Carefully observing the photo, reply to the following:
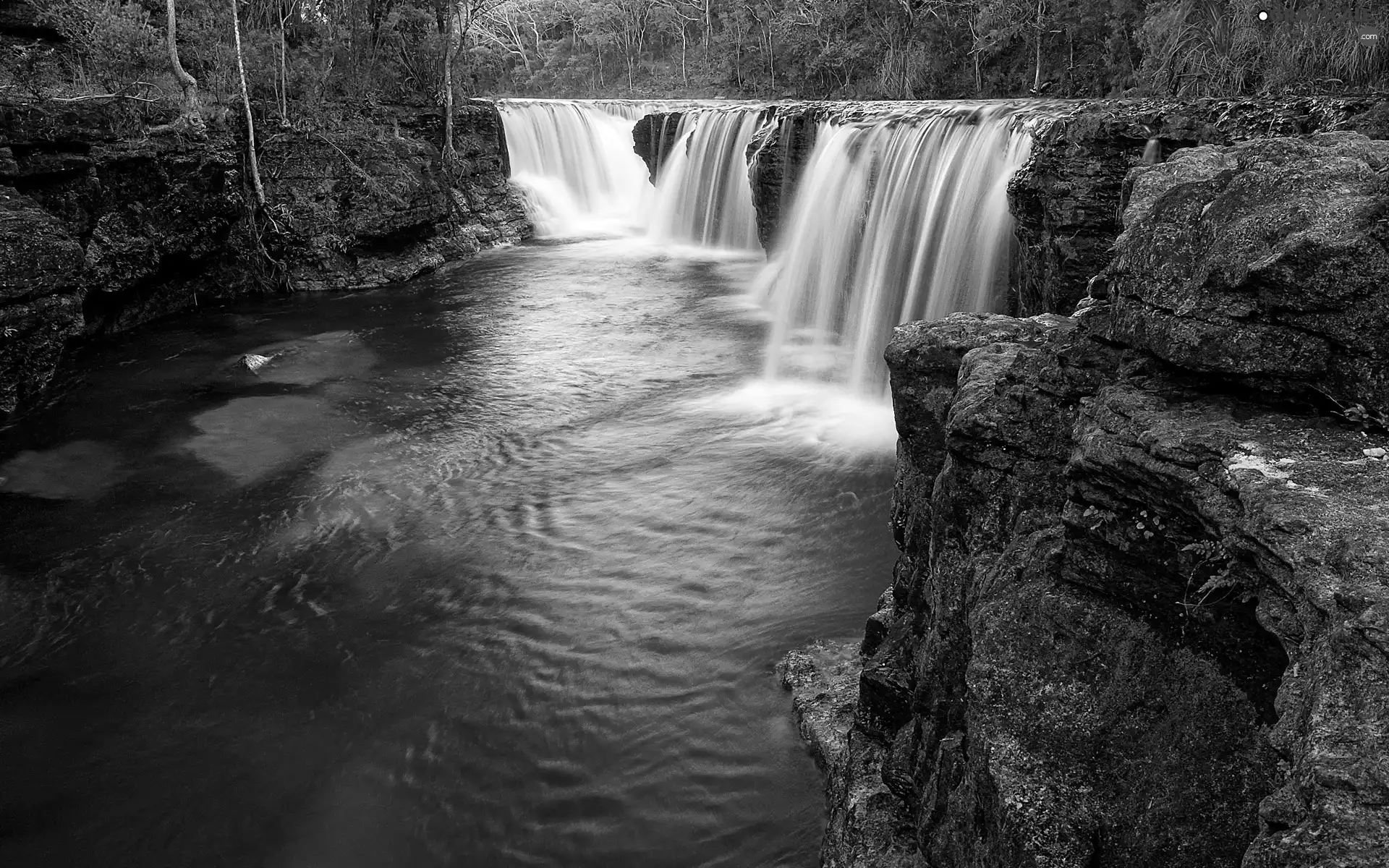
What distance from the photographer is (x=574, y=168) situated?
100ft

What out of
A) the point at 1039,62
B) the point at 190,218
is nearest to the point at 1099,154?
the point at 190,218

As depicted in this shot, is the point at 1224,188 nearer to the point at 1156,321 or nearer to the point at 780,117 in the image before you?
the point at 1156,321

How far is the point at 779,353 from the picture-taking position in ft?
50.8

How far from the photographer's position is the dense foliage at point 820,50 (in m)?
14.3

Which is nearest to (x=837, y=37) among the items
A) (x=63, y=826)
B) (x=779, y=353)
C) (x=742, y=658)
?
(x=779, y=353)

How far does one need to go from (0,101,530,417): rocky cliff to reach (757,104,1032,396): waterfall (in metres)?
10.2

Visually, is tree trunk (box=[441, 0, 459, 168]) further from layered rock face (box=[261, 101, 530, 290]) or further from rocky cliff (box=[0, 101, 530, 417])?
layered rock face (box=[261, 101, 530, 290])

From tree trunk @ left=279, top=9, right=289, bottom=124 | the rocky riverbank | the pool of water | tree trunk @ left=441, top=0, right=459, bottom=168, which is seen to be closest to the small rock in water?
the pool of water

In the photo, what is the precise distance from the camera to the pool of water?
6086 mm

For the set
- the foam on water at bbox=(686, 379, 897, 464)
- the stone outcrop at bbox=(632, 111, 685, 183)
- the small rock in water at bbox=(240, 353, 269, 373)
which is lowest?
the small rock in water at bbox=(240, 353, 269, 373)

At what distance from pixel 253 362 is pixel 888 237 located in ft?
35.4

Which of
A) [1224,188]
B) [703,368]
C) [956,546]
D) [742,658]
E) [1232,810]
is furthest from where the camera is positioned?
[703,368]

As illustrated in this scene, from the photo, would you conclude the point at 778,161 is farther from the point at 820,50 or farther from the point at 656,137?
the point at 820,50

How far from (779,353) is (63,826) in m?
11.7
